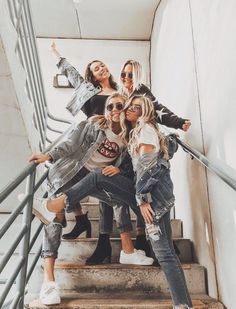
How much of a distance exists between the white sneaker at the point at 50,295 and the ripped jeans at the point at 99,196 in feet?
0.51

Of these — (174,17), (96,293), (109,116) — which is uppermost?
(174,17)

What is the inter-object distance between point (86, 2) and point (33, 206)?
295 cm

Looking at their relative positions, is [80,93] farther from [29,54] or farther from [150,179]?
[150,179]

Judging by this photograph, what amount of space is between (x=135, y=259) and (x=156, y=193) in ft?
1.80

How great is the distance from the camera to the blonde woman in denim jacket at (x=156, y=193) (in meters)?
1.66

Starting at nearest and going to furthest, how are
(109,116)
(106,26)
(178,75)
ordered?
(109,116), (178,75), (106,26)

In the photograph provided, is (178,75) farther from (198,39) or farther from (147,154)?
(147,154)

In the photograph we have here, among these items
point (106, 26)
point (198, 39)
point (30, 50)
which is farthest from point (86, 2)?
point (198, 39)

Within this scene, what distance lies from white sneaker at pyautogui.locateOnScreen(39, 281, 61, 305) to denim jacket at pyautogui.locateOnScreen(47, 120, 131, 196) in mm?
538

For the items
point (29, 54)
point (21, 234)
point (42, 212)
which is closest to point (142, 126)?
point (42, 212)

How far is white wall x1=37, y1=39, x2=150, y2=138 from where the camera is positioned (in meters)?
4.36

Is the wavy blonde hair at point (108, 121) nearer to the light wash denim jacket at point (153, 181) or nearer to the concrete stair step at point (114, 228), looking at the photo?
the light wash denim jacket at point (153, 181)

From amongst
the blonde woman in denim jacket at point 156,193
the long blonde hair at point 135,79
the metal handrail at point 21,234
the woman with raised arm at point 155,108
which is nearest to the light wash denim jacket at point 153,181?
the blonde woman in denim jacket at point 156,193

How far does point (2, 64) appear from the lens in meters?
2.00
